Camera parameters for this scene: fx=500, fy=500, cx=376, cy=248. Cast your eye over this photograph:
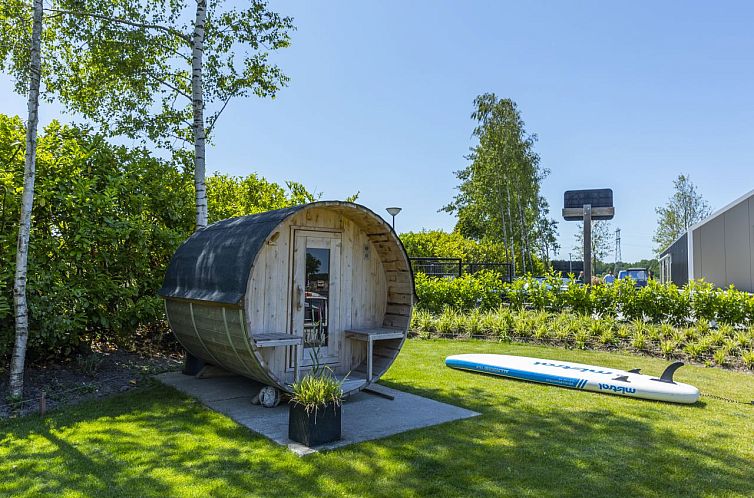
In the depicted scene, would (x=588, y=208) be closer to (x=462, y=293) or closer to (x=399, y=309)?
(x=462, y=293)

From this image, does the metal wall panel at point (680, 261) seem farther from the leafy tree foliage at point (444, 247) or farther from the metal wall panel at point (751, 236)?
the leafy tree foliage at point (444, 247)

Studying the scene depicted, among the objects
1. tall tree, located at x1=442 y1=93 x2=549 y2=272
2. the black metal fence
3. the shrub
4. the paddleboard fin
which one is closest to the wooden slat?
the paddleboard fin

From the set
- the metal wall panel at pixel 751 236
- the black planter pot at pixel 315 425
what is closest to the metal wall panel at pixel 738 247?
the metal wall panel at pixel 751 236

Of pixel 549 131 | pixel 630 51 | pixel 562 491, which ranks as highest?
pixel 549 131

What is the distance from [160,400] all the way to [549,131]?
29.4m

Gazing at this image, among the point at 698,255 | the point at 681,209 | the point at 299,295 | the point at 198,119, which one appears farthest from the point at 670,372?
the point at 681,209

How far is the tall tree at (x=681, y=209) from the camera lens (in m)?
43.2

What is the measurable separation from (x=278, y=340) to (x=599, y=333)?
7463mm

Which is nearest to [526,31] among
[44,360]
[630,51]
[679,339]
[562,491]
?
[630,51]

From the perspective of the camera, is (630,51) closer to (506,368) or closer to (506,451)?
(506,368)

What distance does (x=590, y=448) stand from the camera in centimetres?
454

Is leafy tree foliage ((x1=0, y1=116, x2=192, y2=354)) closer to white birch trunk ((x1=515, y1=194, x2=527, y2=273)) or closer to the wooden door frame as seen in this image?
the wooden door frame

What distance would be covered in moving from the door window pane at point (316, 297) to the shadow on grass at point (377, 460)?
1.52m

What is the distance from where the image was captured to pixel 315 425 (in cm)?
449
